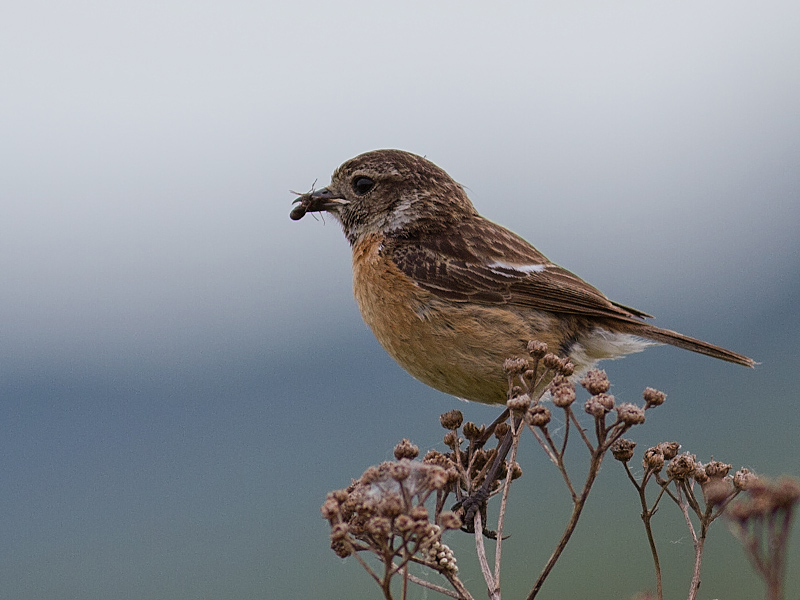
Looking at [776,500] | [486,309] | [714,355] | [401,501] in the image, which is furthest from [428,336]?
[776,500]

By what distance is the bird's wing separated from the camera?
4.57 metres

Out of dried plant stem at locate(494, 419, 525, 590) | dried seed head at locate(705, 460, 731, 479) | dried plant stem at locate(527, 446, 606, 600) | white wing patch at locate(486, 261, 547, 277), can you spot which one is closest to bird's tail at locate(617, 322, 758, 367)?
white wing patch at locate(486, 261, 547, 277)

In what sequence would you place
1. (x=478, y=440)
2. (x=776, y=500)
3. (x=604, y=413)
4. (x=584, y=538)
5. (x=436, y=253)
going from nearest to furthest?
(x=776, y=500) → (x=604, y=413) → (x=478, y=440) → (x=436, y=253) → (x=584, y=538)

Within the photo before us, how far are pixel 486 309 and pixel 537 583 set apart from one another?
2132mm

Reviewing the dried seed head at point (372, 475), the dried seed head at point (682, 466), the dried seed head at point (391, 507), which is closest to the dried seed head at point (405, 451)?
the dried seed head at point (372, 475)

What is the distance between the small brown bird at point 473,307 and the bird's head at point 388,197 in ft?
0.05

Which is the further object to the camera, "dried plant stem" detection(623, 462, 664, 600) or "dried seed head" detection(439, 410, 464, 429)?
"dried seed head" detection(439, 410, 464, 429)

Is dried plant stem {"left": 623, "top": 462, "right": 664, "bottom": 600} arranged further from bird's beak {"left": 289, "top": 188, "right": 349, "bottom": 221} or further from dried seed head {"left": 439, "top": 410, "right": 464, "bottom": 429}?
bird's beak {"left": 289, "top": 188, "right": 349, "bottom": 221}

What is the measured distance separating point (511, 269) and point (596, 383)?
196 cm

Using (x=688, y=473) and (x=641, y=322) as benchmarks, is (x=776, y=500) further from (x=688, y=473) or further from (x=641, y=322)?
(x=641, y=322)

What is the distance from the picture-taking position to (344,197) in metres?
5.47

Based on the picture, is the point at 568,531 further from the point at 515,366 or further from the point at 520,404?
the point at 515,366

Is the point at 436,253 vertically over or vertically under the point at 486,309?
over

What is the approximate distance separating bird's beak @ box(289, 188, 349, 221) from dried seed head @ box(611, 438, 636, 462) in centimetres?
276
